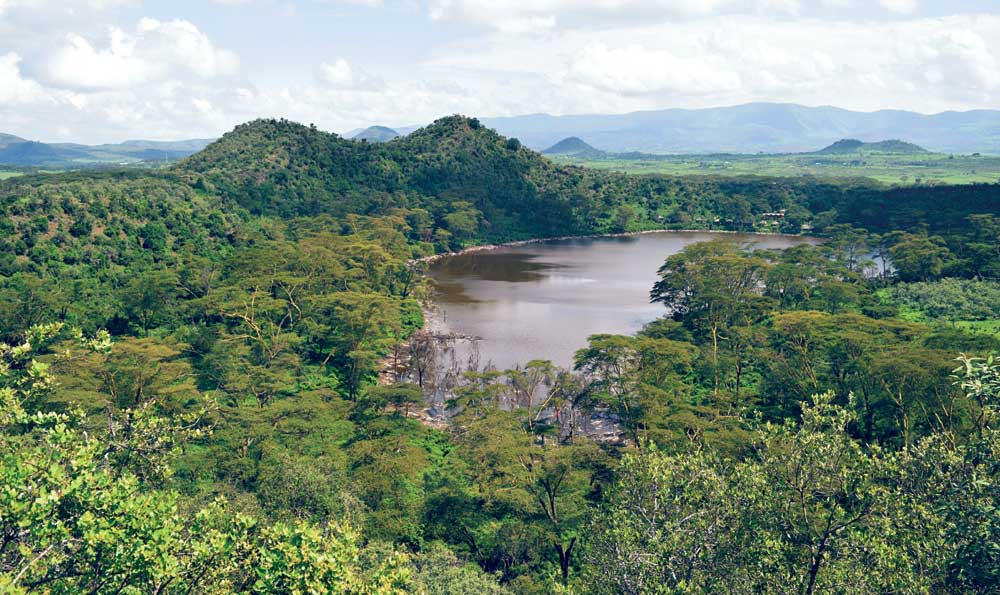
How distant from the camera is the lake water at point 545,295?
177 feet

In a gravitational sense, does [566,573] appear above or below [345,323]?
below

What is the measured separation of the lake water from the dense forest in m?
5.24

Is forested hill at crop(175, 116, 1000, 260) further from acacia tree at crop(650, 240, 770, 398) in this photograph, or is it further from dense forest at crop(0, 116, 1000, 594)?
acacia tree at crop(650, 240, 770, 398)

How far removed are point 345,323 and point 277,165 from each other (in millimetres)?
82283

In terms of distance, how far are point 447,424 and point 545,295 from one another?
3372cm

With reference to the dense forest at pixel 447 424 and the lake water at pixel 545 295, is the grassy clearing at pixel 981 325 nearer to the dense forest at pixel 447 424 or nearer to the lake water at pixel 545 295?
the dense forest at pixel 447 424

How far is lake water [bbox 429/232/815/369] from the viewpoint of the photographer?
54.0m

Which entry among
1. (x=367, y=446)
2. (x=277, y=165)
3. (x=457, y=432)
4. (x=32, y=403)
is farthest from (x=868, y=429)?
(x=277, y=165)

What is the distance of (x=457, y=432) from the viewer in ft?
117

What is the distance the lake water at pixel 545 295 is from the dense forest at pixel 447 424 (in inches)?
206

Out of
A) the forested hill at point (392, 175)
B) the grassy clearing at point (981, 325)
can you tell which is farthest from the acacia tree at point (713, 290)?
the forested hill at point (392, 175)

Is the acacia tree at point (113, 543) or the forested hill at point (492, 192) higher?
the forested hill at point (492, 192)

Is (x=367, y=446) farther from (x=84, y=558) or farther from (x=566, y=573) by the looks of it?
(x=84, y=558)

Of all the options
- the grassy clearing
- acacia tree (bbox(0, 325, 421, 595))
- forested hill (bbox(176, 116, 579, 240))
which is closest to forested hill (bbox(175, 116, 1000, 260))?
forested hill (bbox(176, 116, 579, 240))
